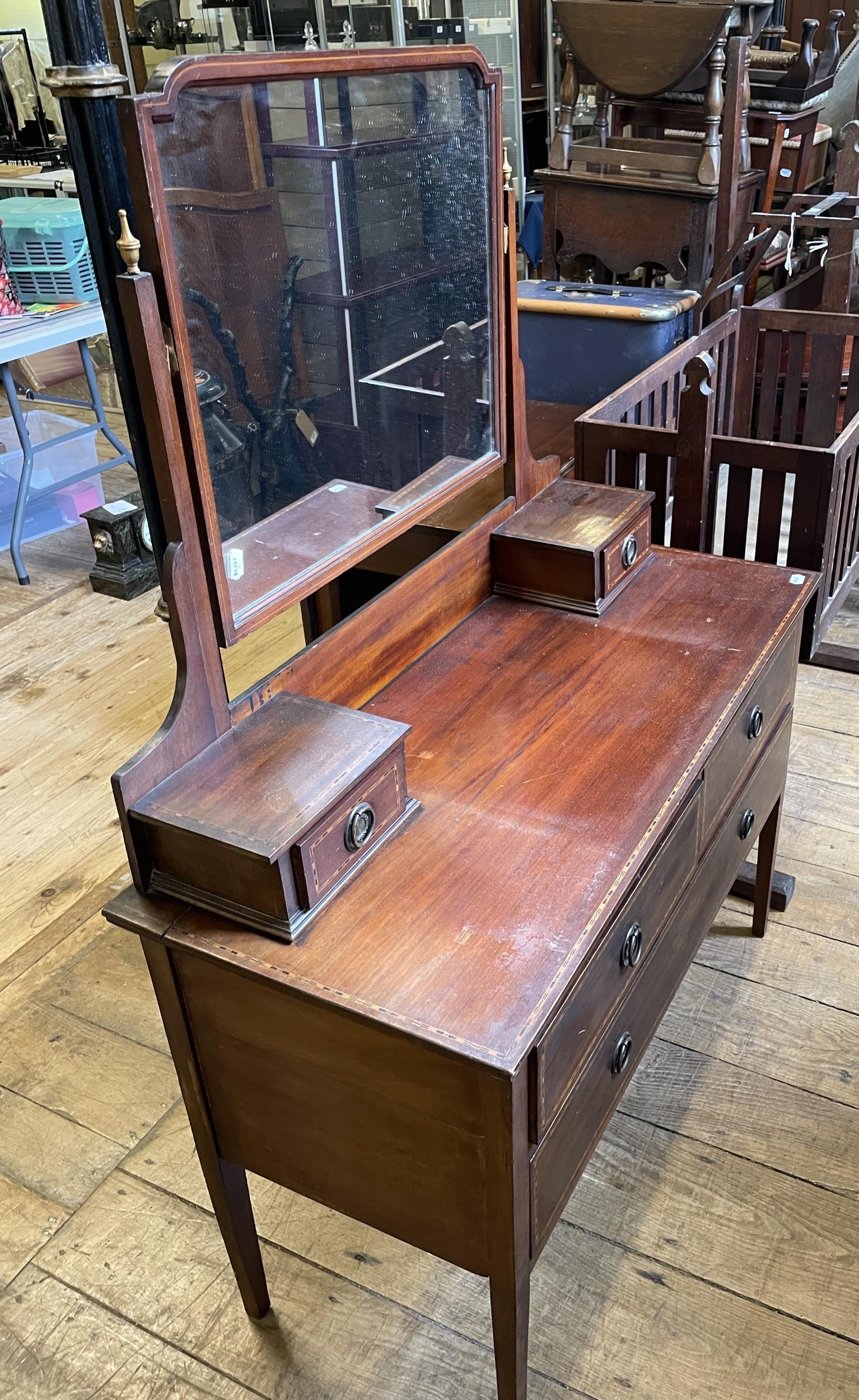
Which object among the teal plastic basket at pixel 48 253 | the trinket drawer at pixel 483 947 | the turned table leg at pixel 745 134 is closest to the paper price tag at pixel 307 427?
the trinket drawer at pixel 483 947

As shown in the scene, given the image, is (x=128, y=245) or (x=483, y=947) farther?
(x=483, y=947)

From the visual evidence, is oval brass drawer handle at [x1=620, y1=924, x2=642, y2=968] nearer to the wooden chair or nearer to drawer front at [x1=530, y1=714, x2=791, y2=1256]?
drawer front at [x1=530, y1=714, x2=791, y2=1256]

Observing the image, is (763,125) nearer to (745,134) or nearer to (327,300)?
(745,134)

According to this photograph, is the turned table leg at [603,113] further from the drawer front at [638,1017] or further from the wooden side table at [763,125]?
the drawer front at [638,1017]

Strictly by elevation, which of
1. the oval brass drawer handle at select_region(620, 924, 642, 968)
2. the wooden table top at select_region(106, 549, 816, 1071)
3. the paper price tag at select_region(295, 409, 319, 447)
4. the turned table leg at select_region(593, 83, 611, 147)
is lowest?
the oval brass drawer handle at select_region(620, 924, 642, 968)

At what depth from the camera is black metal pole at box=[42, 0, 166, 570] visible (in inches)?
58.9

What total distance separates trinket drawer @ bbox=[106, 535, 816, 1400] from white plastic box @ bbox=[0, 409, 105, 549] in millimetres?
3044

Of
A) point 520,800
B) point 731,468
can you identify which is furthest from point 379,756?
Answer: point 731,468

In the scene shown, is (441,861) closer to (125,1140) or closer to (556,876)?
(556,876)

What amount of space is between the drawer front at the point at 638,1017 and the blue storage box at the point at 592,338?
1774 mm

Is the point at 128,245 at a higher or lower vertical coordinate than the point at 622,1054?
higher

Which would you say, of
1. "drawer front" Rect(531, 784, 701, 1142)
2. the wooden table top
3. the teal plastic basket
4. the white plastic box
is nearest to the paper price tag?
the wooden table top

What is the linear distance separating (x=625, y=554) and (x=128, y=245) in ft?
3.28

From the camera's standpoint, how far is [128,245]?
105 cm
